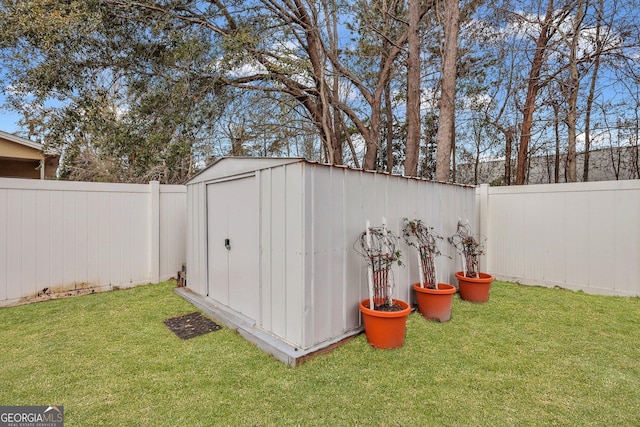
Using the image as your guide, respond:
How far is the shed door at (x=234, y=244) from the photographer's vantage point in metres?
3.20

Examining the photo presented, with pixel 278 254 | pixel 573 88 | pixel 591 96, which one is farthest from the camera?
pixel 591 96

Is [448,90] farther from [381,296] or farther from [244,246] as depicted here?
[244,246]

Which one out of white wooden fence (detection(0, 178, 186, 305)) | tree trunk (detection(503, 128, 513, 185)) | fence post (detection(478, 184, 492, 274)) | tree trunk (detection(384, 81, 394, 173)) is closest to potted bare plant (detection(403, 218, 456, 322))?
fence post (detection(478, 184, 492, 274))

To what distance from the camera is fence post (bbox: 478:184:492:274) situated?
543cm

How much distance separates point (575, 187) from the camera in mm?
4492

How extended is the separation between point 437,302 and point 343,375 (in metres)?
1.58

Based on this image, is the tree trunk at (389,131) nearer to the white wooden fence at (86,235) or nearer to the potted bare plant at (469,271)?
the potted bare plant at (469,271)

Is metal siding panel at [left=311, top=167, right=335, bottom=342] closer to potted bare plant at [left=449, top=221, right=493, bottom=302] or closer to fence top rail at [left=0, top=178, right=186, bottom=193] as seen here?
potted bare plant at [left=449, top=221, right=493, bottom=302]

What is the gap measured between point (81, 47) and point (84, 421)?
6482 millimetres

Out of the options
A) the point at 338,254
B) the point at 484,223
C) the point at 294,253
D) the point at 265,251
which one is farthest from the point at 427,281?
the point at 484,223

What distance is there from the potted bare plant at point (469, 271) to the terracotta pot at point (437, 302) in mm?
837

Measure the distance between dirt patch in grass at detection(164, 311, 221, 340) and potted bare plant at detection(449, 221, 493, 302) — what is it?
10.9 feet

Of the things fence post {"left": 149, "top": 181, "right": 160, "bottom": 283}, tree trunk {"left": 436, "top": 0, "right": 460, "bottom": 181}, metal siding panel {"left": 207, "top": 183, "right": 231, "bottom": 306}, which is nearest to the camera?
metal siding panel {"left": 207, "top": 183, "right": 231, "bottom": 306}

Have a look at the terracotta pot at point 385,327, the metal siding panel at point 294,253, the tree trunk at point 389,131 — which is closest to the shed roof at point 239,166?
the metal siding panel at point 294,253
